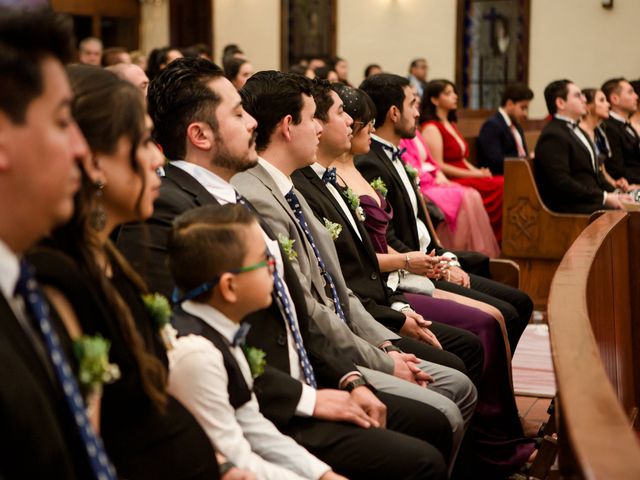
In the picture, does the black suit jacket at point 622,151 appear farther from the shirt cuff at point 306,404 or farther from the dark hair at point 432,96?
the shirt cuff at point 306,404

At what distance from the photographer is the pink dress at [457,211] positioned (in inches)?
305

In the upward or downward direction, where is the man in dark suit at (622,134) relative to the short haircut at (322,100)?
downward

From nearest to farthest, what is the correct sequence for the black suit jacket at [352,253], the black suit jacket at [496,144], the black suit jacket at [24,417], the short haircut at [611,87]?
the black suit jacket at [24,417] < the black suit jacket at [352,253] < the short haircut at [611,87] < the black suit jacket at [496,144]

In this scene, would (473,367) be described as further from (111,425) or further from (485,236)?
(485,236)

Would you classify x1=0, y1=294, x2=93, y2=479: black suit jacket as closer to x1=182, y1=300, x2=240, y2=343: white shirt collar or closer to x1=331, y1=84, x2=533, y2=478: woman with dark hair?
x1=182, y1=300, x2=240, y2=343: white shirt collar

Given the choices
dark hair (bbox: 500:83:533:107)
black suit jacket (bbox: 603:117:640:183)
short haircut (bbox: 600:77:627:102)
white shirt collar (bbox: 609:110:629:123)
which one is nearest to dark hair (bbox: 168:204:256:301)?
black suit jacket (bbox: 603:117:640:183)

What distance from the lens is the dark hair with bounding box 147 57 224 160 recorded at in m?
2.83

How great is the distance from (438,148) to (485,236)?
1.12 metres

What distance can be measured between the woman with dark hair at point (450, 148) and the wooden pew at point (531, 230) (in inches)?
47.9

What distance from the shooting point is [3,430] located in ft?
4.25

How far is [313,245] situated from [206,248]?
3.29ft

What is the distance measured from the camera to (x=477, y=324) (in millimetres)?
4105

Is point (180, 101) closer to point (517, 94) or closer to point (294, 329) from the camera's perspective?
point (294, 329)

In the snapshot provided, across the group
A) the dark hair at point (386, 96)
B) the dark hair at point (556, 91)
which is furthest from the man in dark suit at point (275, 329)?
the dark hair at point (556, 91)
